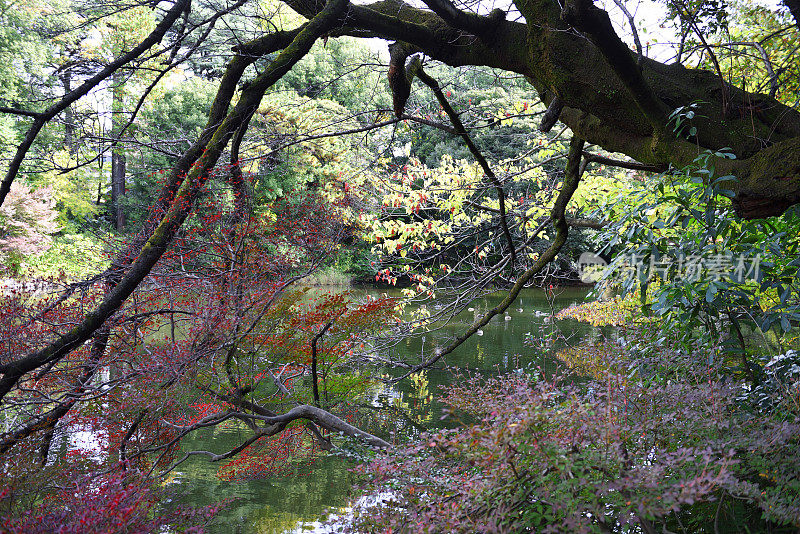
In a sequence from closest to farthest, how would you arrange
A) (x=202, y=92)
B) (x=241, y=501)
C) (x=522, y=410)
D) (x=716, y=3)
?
1. (x=522, y=410)
2. (x=716, y=3)
3. (x=241, y=501)
4. (x=202, y=92)

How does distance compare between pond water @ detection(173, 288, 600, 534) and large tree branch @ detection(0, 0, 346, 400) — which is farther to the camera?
pond water @ detection(173, 288, 600, 534)

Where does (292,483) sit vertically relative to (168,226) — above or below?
below

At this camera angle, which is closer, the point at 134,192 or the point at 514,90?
the point at 514,90

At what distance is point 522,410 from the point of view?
1.73 metres

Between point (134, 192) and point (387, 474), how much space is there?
63.7 feet

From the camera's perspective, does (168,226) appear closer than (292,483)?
Yes

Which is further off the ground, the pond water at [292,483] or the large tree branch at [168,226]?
the large tree branch at [168,226]

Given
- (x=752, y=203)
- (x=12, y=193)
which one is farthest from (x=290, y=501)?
(x=12, y=193)

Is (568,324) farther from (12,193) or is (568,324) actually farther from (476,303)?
(12,193)

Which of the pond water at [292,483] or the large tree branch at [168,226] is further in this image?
the pond water at [292,483]

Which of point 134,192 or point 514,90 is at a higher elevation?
point 514,90

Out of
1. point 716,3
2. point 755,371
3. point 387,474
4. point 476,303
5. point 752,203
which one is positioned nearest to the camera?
point 752,203

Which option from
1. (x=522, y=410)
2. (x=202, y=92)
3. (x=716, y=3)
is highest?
(x=202, y=92)

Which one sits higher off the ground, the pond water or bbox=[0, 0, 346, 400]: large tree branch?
bbox=[0, 0, 346, 400]: large tree branch
